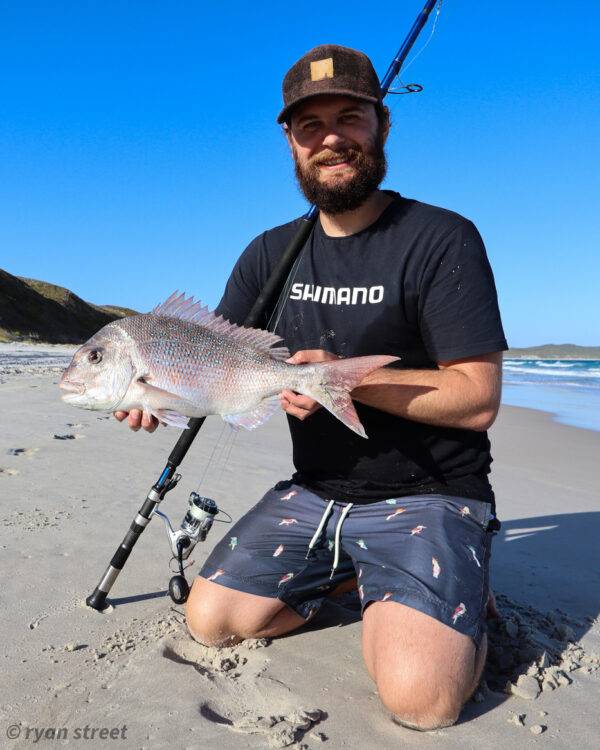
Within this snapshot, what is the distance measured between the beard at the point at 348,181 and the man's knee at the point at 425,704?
7.63ft

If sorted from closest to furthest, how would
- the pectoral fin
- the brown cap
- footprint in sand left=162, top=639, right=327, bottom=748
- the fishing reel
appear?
footprint in sand left=162, top=639, right=327, bottom=748
the pectoral fin
the brown cap
the fishing reel

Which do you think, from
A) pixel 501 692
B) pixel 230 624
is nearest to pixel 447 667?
pixel 501 692

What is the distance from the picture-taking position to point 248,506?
5324mm

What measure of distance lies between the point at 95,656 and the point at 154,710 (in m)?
0.55

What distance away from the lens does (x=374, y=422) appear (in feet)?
10.9

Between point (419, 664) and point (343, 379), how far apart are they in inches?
48.1

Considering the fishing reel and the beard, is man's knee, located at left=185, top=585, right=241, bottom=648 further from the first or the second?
the beard

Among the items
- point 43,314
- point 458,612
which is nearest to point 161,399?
point 458,612

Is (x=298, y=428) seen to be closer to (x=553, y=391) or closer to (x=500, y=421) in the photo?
(x=500, y=421)

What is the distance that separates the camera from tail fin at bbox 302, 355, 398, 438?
265cm

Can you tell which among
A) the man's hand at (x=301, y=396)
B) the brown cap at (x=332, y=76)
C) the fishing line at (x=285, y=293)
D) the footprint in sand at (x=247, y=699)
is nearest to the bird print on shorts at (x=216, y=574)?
the footprint in sand at (x=247, y=699)

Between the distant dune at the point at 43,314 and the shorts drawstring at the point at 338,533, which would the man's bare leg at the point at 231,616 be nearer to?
the shorts drawstring at the point at 338,533

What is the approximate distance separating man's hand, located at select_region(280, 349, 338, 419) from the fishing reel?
968mm

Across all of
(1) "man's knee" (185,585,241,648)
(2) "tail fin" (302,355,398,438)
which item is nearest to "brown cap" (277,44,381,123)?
(2) "tail fin" (302,355,398,438)
